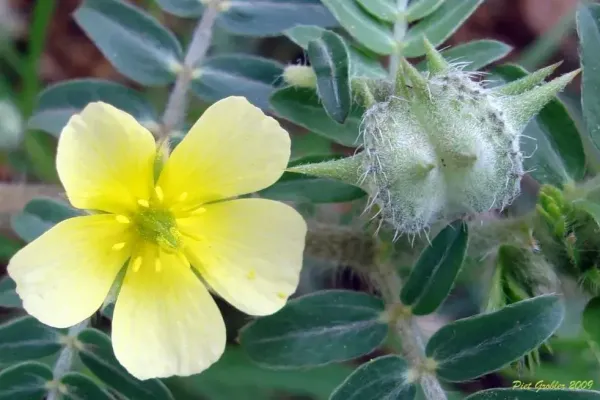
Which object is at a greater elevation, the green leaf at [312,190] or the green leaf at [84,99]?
the green leaf at [84,99]

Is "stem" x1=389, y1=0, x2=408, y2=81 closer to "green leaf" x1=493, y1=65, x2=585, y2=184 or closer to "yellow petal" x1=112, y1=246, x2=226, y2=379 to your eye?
"green leaf" x1=493, y1=65, x2=585, y2=184

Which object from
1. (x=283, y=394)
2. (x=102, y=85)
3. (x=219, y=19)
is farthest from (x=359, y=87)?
(x=283, y=394)

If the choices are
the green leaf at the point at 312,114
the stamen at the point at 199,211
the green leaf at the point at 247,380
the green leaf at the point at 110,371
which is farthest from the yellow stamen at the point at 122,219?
the green leaf at the point at 247,380

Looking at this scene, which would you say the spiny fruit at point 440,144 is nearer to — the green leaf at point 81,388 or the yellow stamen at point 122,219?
the yellow stamen at point 122,219

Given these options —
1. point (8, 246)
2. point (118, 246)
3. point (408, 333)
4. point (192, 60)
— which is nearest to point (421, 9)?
point (192, 60)

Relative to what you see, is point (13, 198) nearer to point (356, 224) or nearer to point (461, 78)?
point (356, 224)

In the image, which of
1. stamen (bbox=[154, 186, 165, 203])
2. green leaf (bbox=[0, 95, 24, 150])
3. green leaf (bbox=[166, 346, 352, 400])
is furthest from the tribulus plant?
green leaf (bbox=[0, 95, 24, 150])
